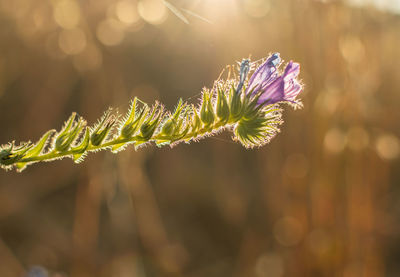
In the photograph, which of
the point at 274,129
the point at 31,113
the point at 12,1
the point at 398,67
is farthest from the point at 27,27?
the point at 398,67

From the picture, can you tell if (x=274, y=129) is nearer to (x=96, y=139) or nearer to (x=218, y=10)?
(x=96, y=139)

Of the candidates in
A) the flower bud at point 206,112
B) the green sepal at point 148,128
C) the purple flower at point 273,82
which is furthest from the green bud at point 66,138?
the purple flower at point 273,82

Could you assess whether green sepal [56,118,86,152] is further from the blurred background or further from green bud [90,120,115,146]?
the blurred background

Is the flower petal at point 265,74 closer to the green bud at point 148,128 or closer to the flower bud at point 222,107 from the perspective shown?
the flower bud at point 222,107

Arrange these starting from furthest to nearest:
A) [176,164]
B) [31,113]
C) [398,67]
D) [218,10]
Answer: [176,164]
[398,67]
[31,113]
[218,10]

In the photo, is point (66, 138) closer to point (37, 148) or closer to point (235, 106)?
point (37, 148)

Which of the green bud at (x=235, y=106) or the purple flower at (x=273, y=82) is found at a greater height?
the purple flower at (x=273, y=82)

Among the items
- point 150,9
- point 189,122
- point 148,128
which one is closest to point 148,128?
point 148,128
